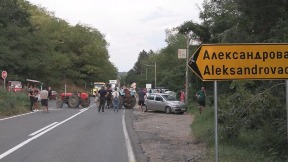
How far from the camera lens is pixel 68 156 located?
11.0 metres

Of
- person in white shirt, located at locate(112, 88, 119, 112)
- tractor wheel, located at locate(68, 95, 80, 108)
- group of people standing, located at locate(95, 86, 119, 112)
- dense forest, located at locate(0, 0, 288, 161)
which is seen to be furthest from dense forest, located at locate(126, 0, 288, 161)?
tractor wheel, located at locate(68, 95, 80, 108)

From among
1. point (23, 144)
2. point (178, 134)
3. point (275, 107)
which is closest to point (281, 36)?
point (275, 107)

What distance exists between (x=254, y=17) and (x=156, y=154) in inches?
242

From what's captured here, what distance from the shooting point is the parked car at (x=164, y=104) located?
31369mm

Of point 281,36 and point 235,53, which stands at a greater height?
point 281,36

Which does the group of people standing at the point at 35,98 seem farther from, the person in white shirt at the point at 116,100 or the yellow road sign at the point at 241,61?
the yellow road sign at the point at 241,61

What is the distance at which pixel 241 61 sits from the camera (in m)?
7.98

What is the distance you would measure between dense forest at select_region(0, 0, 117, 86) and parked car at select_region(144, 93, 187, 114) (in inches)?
1134

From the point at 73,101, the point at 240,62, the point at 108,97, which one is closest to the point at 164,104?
the point at 108,97

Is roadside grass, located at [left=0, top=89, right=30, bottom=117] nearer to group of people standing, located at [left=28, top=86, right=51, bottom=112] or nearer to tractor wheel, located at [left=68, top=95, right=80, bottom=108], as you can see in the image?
group of people standing, located at [left=28, top=86, right=51, bottom=112]

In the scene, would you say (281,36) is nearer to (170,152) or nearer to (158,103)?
(170,152)

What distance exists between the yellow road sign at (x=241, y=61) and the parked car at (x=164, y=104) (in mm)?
23296

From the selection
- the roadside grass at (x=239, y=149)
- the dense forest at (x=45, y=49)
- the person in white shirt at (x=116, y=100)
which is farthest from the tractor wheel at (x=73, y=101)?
the dense forest at (x=45, y=49)

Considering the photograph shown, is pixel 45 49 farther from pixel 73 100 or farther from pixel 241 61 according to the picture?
pixel 241 61
